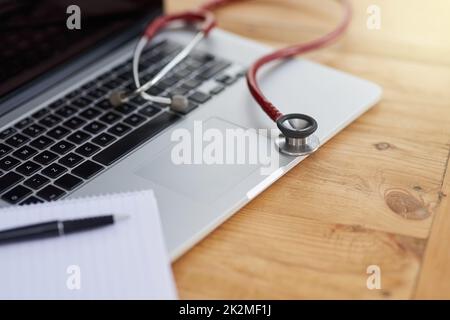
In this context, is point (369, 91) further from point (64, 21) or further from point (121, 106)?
point (64, 21)

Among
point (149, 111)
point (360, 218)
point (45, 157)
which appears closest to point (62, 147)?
point (45, 157)

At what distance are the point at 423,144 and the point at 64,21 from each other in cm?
51

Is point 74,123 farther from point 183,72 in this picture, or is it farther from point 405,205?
point 405,205

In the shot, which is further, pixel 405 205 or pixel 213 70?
pixel 213 70

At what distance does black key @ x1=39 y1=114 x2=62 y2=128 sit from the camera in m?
0.86

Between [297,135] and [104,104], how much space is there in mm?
270

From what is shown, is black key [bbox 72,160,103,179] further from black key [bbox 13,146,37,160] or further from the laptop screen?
the laptop screen

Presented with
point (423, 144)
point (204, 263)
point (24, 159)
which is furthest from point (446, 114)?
point (24, 159)

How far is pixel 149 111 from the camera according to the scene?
2.91ft

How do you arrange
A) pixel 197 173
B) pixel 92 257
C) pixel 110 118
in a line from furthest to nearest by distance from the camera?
pixel 110 118
pixel 197 173
pixel 92 257

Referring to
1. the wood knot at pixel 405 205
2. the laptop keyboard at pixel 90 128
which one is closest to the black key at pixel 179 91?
the laptop keyboard at pixel 90 128

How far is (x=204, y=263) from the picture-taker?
68 cm

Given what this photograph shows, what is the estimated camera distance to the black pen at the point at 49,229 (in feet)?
2.23

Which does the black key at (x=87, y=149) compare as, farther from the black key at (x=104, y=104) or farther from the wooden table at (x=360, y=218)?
the wooden table at (x=360, y=218)
